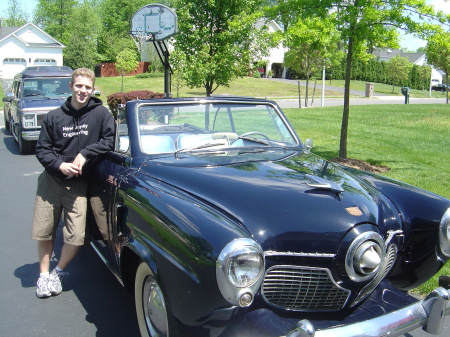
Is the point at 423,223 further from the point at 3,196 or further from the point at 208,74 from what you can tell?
the point at 208,74

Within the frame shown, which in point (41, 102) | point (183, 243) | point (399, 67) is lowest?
point (183, 243)

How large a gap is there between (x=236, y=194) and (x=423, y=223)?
1.38m

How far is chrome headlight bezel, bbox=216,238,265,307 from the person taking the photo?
227 cm

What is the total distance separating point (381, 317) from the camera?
2471mm

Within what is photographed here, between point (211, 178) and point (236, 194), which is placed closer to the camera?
point (236, 194)

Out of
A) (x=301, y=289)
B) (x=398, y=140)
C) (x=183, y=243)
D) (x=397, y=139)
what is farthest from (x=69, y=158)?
(x=397, y=139)

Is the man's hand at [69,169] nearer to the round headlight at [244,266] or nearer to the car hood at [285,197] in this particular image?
the car hood at [285,197]

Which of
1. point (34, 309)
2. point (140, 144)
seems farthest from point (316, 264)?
point (34, 309)

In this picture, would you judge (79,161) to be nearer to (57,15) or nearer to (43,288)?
(43,288)

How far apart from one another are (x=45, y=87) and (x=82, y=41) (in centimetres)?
4345

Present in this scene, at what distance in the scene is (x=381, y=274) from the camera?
9.30ft

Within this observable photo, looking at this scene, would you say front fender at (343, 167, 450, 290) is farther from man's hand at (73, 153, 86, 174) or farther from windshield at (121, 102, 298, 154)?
man's hand at (73, 153, 86, 174)

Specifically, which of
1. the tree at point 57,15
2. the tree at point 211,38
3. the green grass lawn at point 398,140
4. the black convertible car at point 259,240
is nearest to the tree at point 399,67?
the green grass lawn at point 398,140

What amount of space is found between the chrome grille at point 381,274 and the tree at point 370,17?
18.7ft
